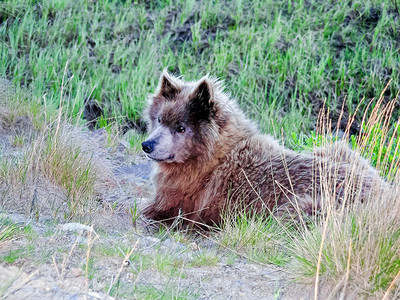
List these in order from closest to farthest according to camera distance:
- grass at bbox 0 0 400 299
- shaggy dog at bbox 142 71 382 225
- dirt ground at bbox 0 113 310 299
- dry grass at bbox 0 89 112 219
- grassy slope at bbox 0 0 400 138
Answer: dirt ground at bbox 0 113 310 299
dry grass at bbox 0 89 112 219
shaggy dog at bbox 142 71 382 225
grass at bbox 0 0 400 299
grassy slope at bbox 0 0 400 138

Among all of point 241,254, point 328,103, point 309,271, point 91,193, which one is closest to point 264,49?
point 328,103

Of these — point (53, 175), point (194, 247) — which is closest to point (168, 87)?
point (53, 175)

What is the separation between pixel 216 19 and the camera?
10.8 metres

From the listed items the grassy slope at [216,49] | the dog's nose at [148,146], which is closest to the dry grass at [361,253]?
the dog's nose at [148,146]

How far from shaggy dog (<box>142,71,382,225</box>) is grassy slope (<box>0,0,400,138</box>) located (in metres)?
2.88

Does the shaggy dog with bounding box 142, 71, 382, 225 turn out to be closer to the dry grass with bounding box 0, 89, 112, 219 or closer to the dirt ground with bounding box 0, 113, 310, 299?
the dirt ground with bounding box 0, 113, 310, 299

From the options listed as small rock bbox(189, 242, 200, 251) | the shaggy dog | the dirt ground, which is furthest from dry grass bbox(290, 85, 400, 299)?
the shaggy dog

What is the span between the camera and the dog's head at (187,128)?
5195mm

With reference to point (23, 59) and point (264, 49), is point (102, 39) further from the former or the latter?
point (264, 49)

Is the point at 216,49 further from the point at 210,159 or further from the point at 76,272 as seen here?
the point at 76,272

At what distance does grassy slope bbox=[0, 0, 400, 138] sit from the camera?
8867 mm

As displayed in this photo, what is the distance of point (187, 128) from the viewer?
5.28m

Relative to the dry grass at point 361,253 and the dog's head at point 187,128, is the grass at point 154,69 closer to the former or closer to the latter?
the dog's head at point 187,128

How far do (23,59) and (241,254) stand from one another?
617cm
